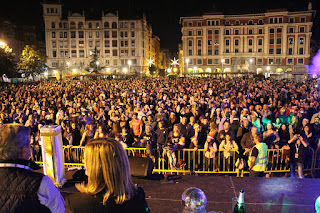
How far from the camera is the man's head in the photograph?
216 cm

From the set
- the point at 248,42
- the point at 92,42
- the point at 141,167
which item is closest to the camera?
the point at 141,167

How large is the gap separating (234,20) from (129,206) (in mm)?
73015

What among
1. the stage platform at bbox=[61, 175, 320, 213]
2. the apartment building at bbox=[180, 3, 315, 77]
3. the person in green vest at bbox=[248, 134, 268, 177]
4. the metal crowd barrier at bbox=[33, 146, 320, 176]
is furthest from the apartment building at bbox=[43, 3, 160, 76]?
the stage platform at bbox=[61, 175, 320, 213]

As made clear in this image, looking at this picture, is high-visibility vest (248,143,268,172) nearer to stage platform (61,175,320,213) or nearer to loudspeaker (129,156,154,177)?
stage platform (61,175,320,213)

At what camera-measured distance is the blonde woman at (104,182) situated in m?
2.07

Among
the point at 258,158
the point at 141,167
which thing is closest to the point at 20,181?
the point at 141,167

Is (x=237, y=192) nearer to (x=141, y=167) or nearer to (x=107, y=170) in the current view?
(x=141, y=167)

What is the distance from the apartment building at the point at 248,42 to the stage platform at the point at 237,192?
63567 millimetres

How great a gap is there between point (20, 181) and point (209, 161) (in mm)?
5759

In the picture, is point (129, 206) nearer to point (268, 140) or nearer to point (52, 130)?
point (52, 130)

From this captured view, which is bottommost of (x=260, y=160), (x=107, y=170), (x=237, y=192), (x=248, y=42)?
(x=237, y=192)

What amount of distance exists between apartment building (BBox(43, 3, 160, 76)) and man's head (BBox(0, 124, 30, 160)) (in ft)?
248

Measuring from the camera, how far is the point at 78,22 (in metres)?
77.4

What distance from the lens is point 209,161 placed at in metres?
7.25
